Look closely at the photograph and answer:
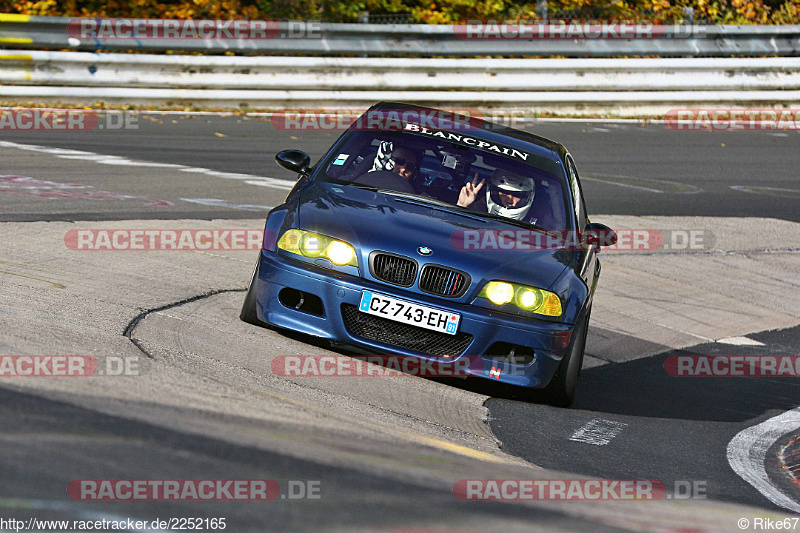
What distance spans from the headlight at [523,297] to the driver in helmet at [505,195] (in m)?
0.98

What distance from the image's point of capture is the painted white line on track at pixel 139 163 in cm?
1259

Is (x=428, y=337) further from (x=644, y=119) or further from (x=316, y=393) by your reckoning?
(x=644, y=119)

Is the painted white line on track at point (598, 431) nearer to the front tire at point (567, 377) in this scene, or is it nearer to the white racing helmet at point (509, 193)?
the front tire at point (567, 377)

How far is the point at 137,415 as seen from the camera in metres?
4.12

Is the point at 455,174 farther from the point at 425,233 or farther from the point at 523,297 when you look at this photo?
the point at 523,297

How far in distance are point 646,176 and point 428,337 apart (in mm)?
9905

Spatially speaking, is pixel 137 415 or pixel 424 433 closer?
pixel 137 415

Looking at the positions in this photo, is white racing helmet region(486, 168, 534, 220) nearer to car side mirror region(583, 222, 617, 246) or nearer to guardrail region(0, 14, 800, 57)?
car side mirror region(583, 222, 617, 246)

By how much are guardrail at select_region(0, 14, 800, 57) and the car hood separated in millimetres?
10814

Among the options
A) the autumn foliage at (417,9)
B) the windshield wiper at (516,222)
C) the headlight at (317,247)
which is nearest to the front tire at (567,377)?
the windshield wiper at (516,222)

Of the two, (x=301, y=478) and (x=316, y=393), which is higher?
(x=301, y=478)

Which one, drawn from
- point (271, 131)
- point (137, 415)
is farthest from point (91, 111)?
point (137, 415)

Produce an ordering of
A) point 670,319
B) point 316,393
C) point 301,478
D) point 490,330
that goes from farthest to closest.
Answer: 1. point 670,319
2. point 490,330
3. point 316,393
4. point 301,478

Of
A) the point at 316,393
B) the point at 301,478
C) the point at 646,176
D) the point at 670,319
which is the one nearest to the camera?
the point at 301,478
